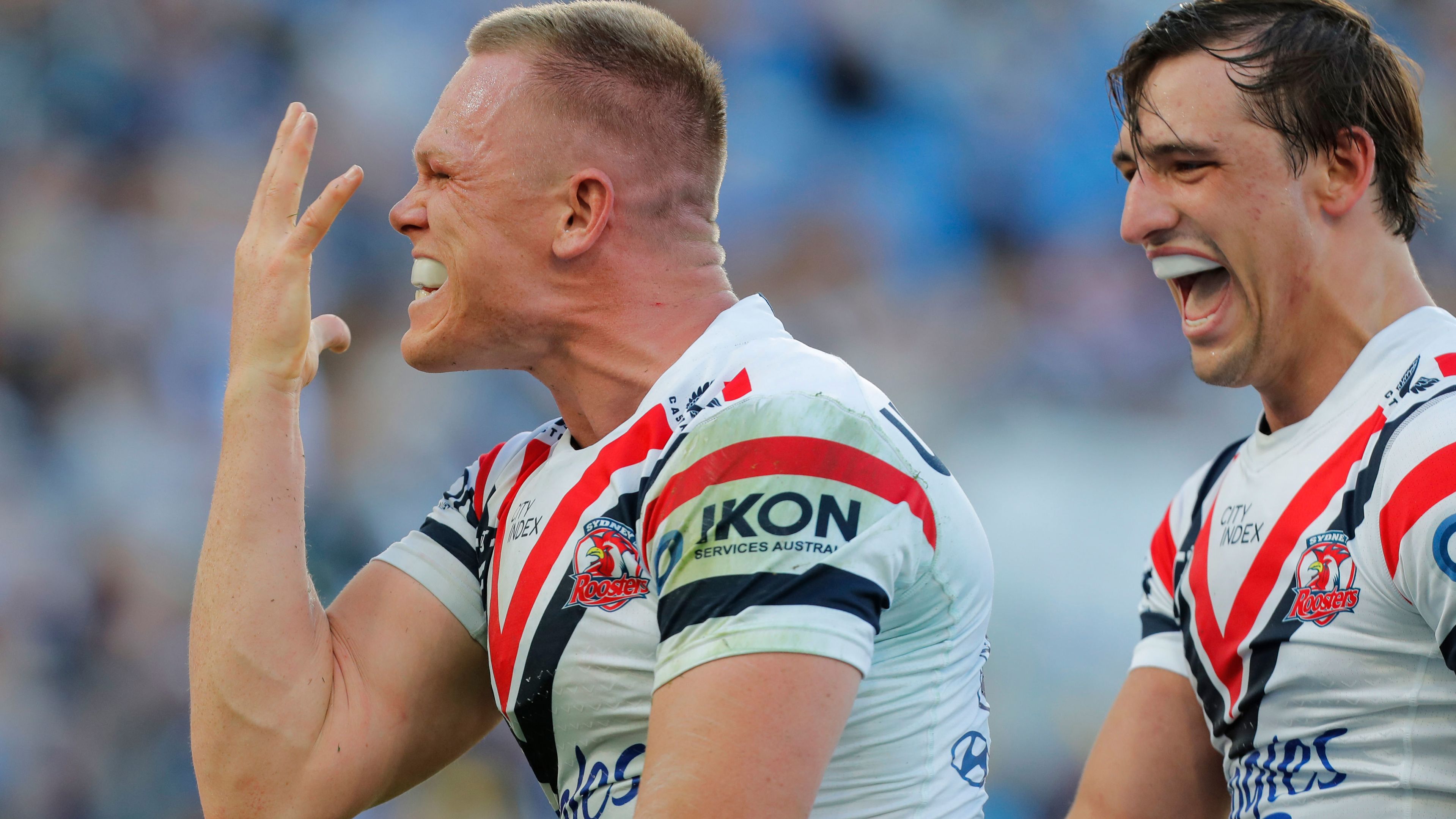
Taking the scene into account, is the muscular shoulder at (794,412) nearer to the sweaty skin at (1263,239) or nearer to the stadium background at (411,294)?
the sweaty skin at (1263,239)

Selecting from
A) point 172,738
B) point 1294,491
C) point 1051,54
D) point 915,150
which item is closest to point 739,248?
point 915,150

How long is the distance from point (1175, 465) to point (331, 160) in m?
3.37

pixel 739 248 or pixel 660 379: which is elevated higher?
pixel 739 248

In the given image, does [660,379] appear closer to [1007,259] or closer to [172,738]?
[172,738]

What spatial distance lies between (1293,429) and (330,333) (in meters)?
1.77

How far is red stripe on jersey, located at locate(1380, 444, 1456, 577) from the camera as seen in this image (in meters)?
1.72

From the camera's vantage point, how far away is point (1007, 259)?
479cm

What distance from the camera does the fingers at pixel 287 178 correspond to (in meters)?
2.13

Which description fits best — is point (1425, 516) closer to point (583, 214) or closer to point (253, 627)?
point (583, 214)

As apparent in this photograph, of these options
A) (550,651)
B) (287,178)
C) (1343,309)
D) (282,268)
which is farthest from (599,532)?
(1343,309)

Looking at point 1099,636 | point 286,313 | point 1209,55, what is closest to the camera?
point 286,313

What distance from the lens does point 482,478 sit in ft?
7.53

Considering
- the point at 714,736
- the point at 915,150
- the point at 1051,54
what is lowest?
the point at 714,736

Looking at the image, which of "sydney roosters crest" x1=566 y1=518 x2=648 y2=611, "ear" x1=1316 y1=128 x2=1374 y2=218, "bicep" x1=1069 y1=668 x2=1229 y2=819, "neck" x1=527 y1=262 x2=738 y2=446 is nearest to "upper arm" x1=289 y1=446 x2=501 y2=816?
"neck" x1=527 y1=262 x2=738 y2=446
